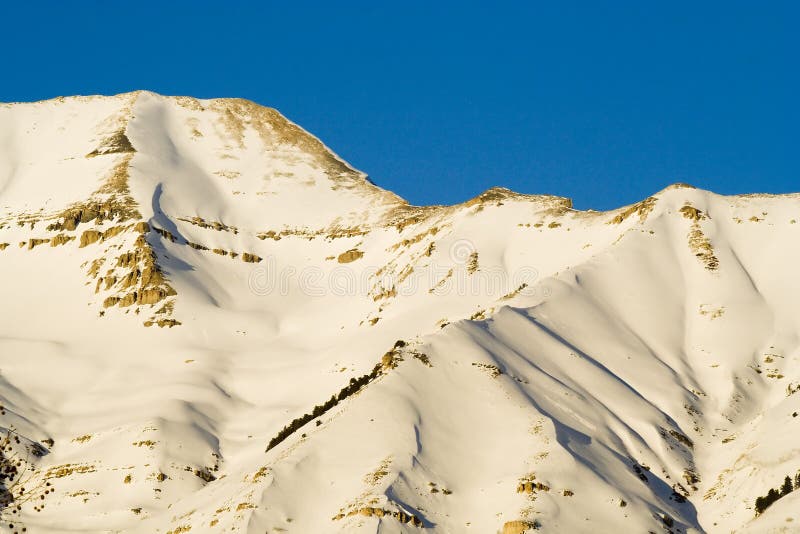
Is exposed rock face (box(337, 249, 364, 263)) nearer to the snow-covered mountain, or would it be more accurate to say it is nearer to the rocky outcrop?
the snow-covered mountain

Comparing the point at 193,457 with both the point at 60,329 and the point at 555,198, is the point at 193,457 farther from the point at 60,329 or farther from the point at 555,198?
the point at 555,198

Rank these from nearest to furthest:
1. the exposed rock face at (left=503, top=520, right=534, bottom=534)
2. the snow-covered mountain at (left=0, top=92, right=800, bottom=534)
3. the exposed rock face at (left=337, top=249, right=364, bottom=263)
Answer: the exposed rock face at (left=503, top=520, right=534, bottom=534) < the snow-covered mountain at (left=0, top=92, right=800, bottom=534) < the exposed rock face at (left=337, top=249, right=364, bottom=263)

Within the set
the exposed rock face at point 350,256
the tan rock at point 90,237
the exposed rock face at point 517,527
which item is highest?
the tan rock at point 90,237

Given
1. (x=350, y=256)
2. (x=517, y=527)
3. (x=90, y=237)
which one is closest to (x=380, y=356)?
(x=517, y=527)

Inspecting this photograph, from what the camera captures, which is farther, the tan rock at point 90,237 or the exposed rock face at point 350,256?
the exposed rock face at point 350,256

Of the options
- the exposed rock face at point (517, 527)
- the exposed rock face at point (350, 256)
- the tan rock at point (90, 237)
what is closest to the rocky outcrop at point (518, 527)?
the exposed rock face at point (517, 527)

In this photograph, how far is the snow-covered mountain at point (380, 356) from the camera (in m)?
76.6

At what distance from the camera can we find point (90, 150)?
19800 cm

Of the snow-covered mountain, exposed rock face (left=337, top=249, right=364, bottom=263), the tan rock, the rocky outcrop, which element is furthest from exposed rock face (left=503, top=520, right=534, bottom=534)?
the tan rock

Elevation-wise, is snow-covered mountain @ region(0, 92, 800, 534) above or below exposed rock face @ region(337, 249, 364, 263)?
below

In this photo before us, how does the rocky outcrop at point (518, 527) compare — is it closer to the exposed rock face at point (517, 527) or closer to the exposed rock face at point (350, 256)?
the exposed rock face at point (517, 527)

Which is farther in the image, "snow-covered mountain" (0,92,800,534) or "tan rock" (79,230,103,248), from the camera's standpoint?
"tan rock" (79,230,103,248)

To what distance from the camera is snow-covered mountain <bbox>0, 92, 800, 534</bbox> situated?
76.6 meters

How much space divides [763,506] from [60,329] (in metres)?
94.1
